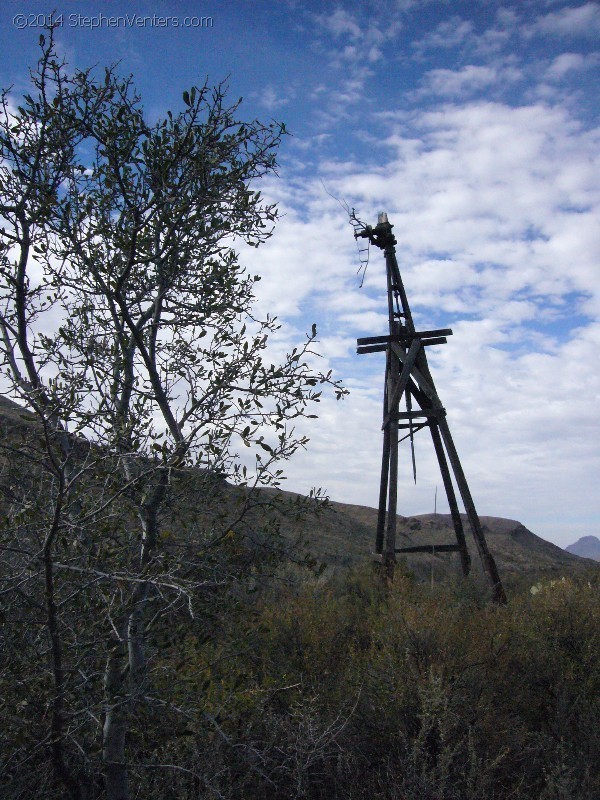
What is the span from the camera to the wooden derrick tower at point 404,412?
8.09 metres

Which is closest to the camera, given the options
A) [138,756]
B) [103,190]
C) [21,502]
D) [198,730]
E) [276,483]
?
[21,502]

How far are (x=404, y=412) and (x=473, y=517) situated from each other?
5.77 ft

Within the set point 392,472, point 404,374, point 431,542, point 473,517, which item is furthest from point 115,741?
point 431,542

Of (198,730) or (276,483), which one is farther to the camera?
(198,730)

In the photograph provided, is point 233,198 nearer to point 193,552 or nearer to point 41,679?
point 193,552

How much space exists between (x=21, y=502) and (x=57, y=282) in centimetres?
131

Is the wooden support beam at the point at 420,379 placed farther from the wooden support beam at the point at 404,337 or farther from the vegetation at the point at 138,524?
the vegetation at the point at 138,524

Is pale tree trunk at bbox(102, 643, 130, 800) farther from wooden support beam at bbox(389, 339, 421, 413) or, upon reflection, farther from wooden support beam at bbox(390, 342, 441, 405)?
wooden support beam at bbox(390, 342, 441, 405)

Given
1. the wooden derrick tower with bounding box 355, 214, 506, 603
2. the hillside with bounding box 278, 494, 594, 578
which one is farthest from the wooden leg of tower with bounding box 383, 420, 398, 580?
the hillside with bounding box 278, 494, 594, 578

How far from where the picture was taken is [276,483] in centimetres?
297

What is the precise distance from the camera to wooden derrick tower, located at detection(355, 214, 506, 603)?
26.5ft

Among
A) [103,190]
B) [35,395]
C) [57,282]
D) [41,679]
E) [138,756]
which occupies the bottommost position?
[138,756]

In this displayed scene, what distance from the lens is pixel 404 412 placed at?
8430mm

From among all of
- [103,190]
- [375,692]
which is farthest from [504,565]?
[103,190]
